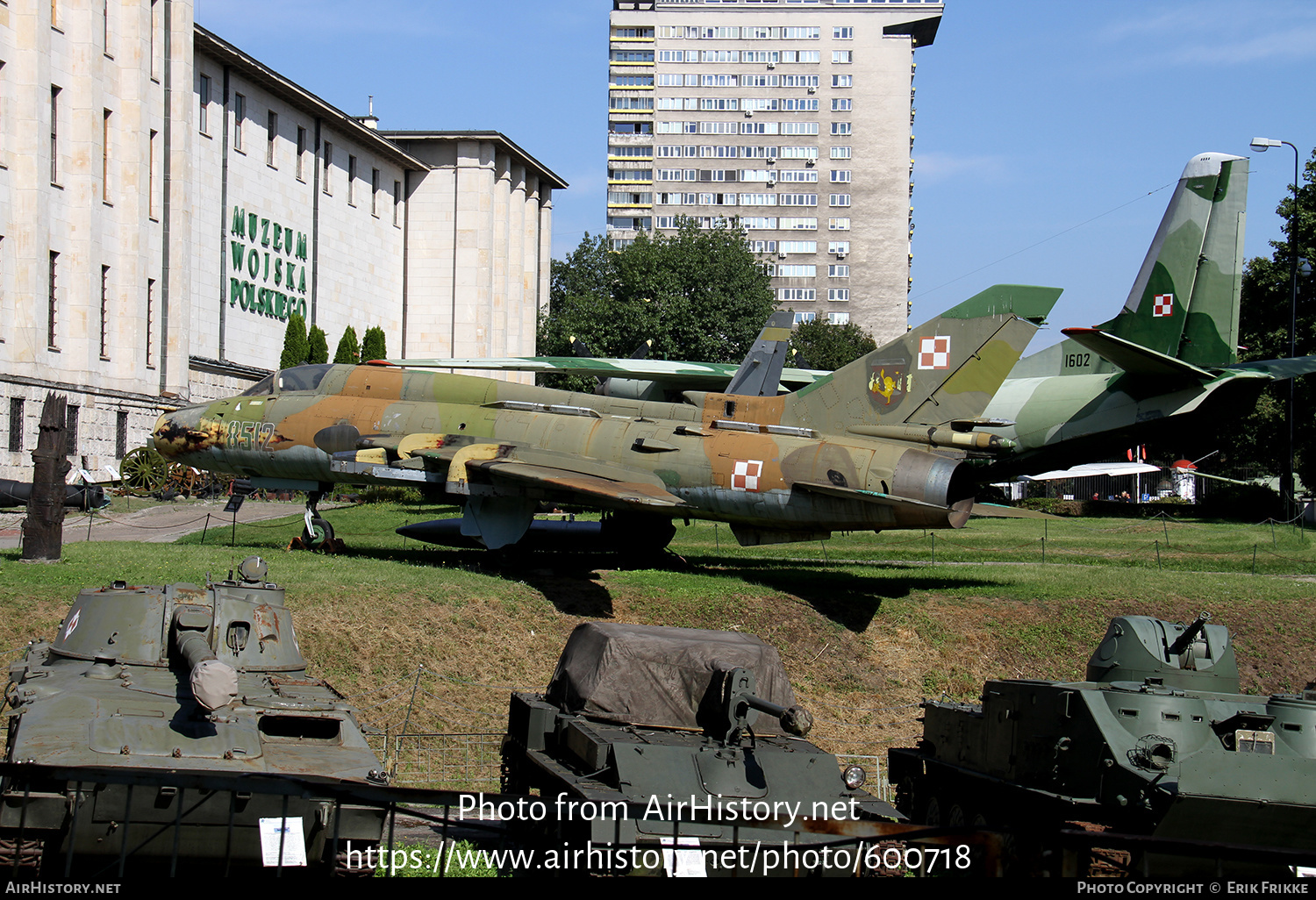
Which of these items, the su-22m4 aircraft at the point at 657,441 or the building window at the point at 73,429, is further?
the building window at the point at 73,429

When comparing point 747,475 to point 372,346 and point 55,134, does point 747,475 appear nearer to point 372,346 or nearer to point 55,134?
point 55,134

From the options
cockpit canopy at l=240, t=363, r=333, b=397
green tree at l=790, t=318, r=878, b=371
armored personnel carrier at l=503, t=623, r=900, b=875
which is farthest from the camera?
green tree at l=790, t=318, r=878, b=371

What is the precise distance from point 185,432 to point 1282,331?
143ft

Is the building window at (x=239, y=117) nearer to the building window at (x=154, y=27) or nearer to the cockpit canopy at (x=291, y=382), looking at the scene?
the building window at (x=154, y=27)

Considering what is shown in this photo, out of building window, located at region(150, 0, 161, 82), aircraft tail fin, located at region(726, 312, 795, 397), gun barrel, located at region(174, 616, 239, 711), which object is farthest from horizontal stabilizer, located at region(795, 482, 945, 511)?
building window, located at region(150, 0, 161, 82)

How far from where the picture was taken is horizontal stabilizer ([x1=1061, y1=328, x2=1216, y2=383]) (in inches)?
819

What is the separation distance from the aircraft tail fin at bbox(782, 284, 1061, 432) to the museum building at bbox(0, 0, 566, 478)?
1054 inches

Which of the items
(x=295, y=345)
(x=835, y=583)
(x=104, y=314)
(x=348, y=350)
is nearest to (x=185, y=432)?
(x=835, y=583)

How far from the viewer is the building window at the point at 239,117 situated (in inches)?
1924

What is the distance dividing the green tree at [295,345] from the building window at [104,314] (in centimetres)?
1129

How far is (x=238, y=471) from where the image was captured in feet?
75.6

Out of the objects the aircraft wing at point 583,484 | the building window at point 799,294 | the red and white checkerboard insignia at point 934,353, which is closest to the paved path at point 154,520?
the aircraft wing at point 583,484

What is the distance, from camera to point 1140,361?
22.8 metres

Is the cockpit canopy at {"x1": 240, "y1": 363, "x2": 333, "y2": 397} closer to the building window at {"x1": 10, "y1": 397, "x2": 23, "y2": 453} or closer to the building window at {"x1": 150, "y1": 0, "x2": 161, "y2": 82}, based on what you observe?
the building window at {"x1": 10, "y1": 397, "x2": 23, "y2": 453}
